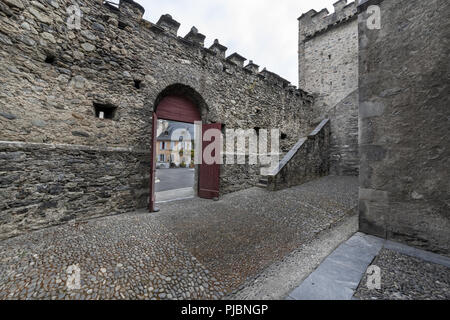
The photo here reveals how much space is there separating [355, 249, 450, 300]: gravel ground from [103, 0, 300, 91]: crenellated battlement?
19.9 ft

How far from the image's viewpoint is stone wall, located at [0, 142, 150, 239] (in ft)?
8.84

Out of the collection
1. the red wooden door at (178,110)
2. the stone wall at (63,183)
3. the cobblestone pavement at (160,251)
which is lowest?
the cobblestone pavement at (160,251)

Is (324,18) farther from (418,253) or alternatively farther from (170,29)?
(418,253)

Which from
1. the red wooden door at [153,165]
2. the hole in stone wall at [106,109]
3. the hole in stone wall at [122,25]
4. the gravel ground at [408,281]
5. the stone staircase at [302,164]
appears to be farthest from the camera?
the stone staircase at [302,164]

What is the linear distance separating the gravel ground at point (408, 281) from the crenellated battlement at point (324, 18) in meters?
11.5

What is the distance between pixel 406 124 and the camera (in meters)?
2.32

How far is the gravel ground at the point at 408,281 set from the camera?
1.47 metres

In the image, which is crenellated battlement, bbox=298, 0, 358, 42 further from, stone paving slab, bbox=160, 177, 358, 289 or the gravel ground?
the gravel ground

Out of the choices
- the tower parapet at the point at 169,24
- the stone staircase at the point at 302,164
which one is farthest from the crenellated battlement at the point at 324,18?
the tower parapet at the point at 169,24

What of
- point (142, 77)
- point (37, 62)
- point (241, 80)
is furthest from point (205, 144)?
point (37, 62)

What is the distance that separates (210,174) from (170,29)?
423 centimetres

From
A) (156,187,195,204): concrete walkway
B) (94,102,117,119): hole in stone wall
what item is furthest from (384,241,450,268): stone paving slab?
(94,102,117,119): hole in stone wall

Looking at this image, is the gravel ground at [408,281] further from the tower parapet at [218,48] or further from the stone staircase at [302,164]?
the tower parapet at [218,48]

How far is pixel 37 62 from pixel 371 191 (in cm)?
611
